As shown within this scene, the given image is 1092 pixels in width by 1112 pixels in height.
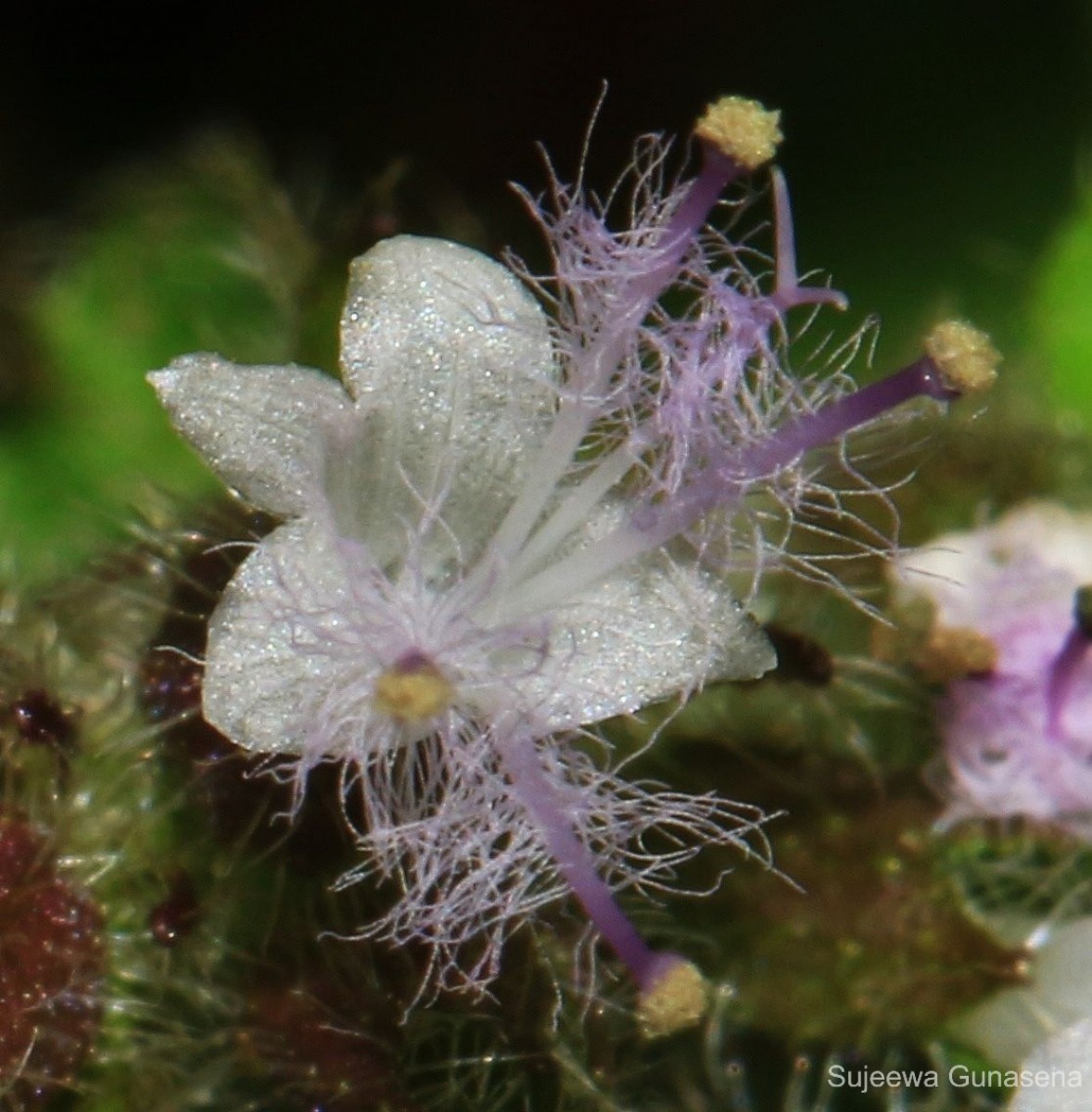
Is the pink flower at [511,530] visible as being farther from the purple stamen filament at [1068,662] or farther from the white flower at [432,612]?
the purple stamen filament at [1068,662]

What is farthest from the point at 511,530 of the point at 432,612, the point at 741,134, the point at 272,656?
the point at 741,134

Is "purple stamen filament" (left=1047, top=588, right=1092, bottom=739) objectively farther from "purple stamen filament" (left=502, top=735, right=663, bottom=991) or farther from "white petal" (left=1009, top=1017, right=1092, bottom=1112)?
"purple stamen filament" (left=502, top=735, right=663, bottom=991)

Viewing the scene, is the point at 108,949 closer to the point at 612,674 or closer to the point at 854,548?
the point at 612,674

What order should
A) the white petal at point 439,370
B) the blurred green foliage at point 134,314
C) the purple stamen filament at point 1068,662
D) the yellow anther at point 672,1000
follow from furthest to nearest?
the blurred green foliage at point 134,314 → the purple stamen filament at point 1068,662 → the white petal at point 439,370 → the yellow anther at point 672,1000

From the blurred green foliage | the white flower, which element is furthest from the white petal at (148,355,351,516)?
the blurred green foliage

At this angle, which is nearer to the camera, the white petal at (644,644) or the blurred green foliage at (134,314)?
the white petal at (644,644)

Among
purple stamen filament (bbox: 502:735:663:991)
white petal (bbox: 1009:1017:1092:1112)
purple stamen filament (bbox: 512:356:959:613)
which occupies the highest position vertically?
purple stamen filament (bbox: 512:356:959:613)

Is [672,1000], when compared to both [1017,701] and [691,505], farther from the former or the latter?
[1017,701]

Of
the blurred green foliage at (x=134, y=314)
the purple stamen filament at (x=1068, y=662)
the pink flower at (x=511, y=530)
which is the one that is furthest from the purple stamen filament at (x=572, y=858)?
the blurred green foliage at (x=134, y=314)
